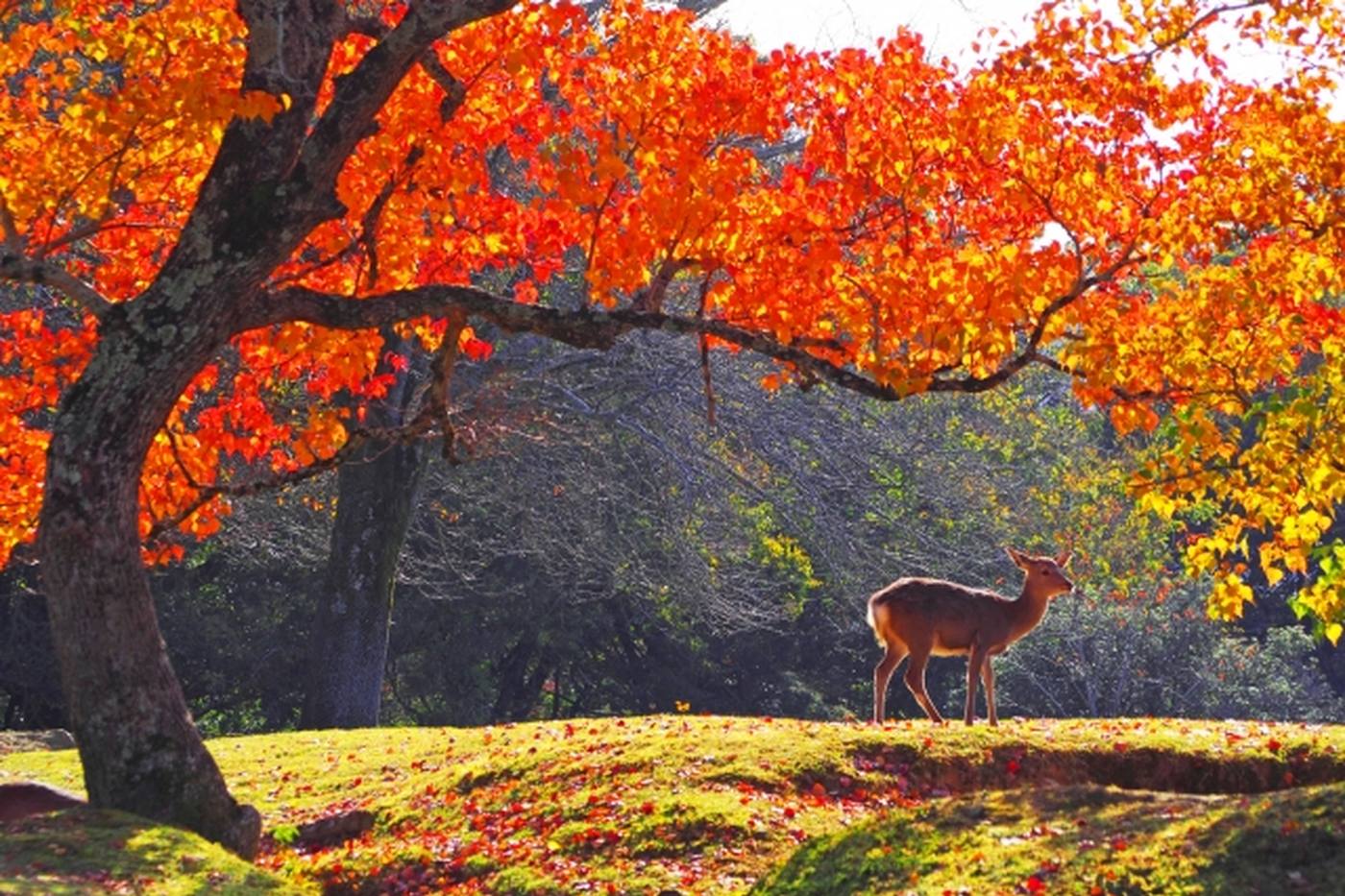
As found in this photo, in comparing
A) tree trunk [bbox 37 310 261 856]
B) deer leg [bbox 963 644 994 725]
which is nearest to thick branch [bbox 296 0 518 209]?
tree trunk [bbox 37 310 261 856]

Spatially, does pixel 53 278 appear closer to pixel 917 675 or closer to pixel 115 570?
pixel 115 570

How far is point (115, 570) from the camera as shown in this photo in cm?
1116

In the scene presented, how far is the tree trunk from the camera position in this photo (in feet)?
36.2

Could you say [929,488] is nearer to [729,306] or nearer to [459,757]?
[459,757]

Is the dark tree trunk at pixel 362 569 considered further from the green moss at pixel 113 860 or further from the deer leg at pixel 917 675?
the green moss at pixel 113 860

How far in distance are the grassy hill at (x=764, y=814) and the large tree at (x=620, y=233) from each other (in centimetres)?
142

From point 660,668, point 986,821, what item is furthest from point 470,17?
point 660,668

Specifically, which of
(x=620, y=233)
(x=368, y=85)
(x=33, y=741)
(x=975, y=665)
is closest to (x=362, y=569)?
(x=33, y=741)

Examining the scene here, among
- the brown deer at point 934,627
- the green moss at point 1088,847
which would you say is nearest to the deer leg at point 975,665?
the brown deer at point 934,627

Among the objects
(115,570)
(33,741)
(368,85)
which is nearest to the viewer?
(115,570)

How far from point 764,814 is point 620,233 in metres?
4.63

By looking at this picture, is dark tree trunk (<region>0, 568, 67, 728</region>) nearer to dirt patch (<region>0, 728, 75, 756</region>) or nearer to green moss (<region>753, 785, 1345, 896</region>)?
dirt patch (<region>0, 728, 75, 756</region>)

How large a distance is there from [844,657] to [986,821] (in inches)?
1084

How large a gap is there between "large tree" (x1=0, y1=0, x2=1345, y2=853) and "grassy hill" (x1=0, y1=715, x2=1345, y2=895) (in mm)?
1423
